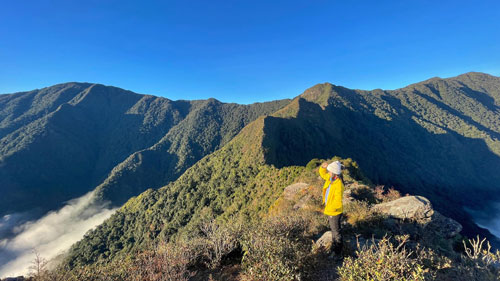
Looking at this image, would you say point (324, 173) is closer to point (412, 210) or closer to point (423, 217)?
point (412, 210)

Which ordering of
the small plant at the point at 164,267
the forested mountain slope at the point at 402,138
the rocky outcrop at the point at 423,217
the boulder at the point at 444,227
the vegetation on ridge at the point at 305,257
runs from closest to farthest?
the vegetation on ridge at the point at 305,257 < the small plant at the point at 164,267 < the rocky outcrop at the point at 423,217 < the boulder at the point at 444,227 < the forested mountain slope at the point at 402,138

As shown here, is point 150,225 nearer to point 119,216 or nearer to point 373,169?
point 119,216

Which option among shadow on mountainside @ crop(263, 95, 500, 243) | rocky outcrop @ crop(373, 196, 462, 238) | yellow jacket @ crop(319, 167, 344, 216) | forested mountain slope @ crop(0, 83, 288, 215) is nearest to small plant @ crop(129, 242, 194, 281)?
yellow jacket @ crop(319, 167, 344, 216)

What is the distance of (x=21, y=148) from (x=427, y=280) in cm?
15821

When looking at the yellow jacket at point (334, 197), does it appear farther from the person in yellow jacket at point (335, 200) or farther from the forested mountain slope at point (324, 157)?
the forested mountain slope at point (324, 157)

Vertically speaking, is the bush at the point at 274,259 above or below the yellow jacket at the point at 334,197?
below

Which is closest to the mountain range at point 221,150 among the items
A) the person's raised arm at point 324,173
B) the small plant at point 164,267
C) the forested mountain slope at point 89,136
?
the forested mountain slope at point 89,136

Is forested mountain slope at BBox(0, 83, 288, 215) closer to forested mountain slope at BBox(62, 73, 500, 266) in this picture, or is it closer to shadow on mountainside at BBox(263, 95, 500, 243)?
forested mountain slope at BBox(62, 73, 500, 266)

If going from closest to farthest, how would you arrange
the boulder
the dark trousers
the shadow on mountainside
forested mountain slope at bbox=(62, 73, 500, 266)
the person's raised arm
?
the dark trousers, the person's raised arm, the boulder, forested mountain slope at bbox=(62, 73, 500, 266), the shadow on mountainside

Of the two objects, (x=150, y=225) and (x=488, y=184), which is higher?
(x=150, y=225)

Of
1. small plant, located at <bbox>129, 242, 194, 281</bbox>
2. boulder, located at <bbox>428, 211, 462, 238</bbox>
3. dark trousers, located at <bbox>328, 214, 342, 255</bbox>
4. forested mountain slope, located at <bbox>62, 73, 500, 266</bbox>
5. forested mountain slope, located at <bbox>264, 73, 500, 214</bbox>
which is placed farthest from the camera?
forested mountain slope, located at <bbox>264, 73, 500, 214</bbox>

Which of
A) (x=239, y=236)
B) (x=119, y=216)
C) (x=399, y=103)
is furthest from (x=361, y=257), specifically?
(x=399, y=103)

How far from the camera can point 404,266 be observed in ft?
9.89

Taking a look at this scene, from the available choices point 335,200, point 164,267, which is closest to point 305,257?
point 335,200
